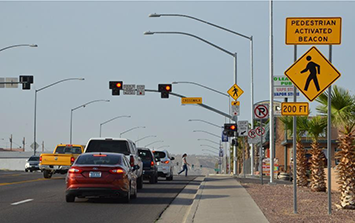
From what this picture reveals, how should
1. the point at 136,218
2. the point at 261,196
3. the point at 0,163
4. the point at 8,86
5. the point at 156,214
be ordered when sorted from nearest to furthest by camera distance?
1. the point at 136,218
2. the point at 156,214
3. the point at 261,196
4. the point at 8,86
5. the point at 0,163

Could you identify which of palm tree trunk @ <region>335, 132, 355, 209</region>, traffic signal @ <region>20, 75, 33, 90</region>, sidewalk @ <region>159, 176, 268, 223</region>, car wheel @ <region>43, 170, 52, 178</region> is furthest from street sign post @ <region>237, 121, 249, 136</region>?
palm tree trunk @ <region>335, 132, 355, 209</region>

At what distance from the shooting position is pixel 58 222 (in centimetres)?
1478

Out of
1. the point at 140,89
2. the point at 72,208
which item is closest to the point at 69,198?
the point at 72,208

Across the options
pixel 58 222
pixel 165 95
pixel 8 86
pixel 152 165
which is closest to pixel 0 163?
pixel 8 86

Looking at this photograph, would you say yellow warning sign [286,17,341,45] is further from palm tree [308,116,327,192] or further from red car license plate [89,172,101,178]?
palm tree [308,116,327,192]

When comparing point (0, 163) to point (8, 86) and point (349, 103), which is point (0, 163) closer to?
point (8, 86)

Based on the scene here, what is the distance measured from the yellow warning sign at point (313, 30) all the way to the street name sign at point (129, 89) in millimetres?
31889

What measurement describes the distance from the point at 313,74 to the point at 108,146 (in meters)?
13.0

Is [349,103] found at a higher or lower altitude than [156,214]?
higher

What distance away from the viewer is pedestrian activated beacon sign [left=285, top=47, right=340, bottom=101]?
15.1 m

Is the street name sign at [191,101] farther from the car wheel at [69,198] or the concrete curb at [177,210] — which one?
the car wheel at [69,198]

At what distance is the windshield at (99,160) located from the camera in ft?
67.1

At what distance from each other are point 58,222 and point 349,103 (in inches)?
347

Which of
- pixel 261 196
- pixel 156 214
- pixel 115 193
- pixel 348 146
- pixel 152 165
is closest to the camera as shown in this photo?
pixel 156 214
